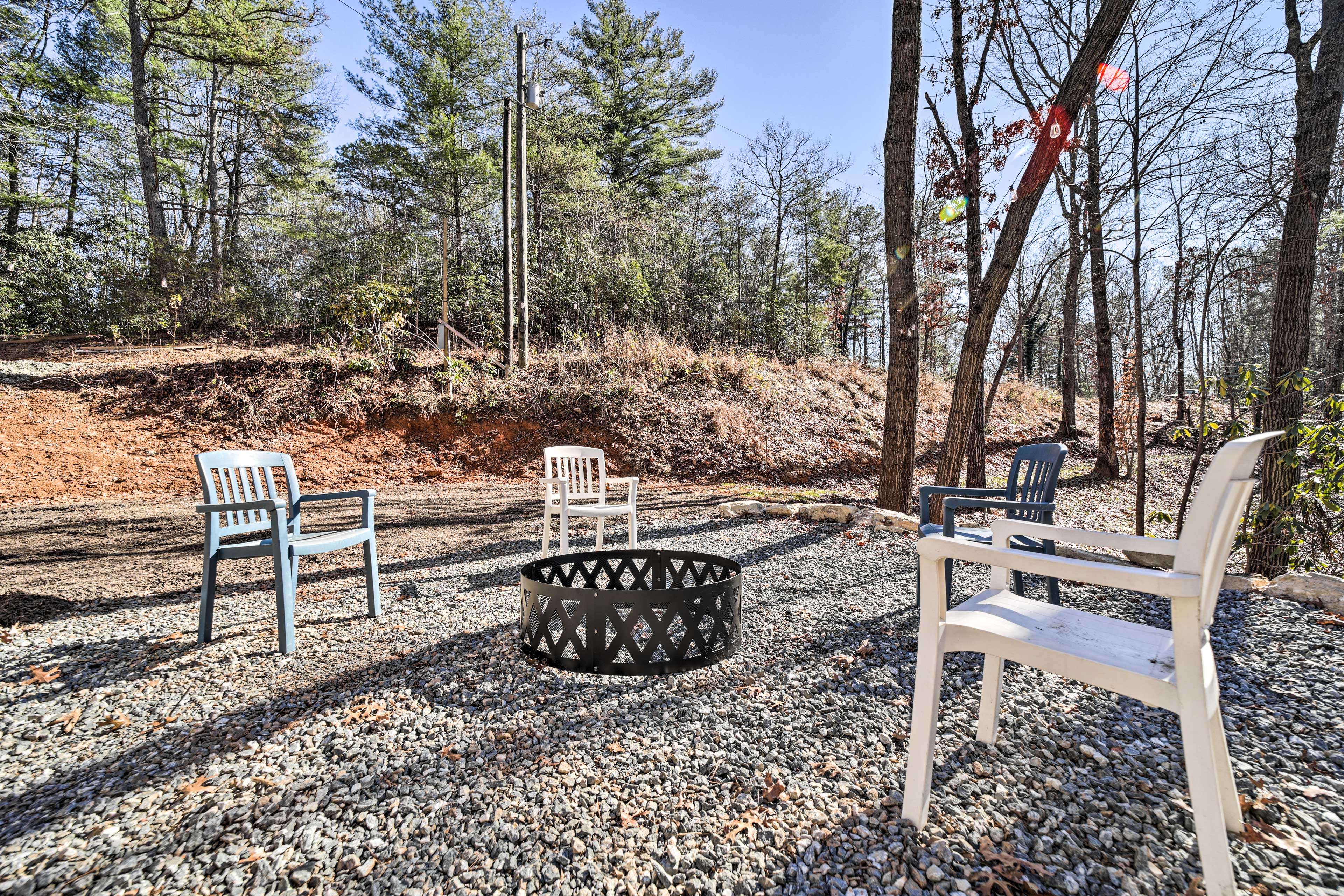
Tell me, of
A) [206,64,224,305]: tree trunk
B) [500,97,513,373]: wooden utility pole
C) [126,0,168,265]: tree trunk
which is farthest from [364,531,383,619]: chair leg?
[206,64,224,305]: tree trunk

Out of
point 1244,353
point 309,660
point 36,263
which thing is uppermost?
point 36,263

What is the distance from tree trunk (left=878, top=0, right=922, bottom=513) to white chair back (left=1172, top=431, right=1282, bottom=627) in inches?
151

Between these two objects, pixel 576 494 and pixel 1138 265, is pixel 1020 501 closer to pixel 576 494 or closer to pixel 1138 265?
pixel 576 494

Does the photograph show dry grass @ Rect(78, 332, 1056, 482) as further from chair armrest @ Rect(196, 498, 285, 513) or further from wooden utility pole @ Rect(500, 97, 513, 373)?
chair armrest @ Rect(196, 498, 285, 513)

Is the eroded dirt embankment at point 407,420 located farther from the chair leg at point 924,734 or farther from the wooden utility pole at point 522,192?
the chair leg at point 924,734

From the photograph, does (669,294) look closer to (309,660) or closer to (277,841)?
(309,660)

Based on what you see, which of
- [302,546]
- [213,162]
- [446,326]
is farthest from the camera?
[213,162]

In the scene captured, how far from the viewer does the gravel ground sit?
1.22 meters

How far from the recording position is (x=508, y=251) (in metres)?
9.18

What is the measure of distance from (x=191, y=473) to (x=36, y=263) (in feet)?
28.6

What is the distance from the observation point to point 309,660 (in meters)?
2.32

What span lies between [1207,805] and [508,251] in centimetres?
989

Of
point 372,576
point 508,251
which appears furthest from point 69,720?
point 508,251

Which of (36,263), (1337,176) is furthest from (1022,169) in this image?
(36,263)
